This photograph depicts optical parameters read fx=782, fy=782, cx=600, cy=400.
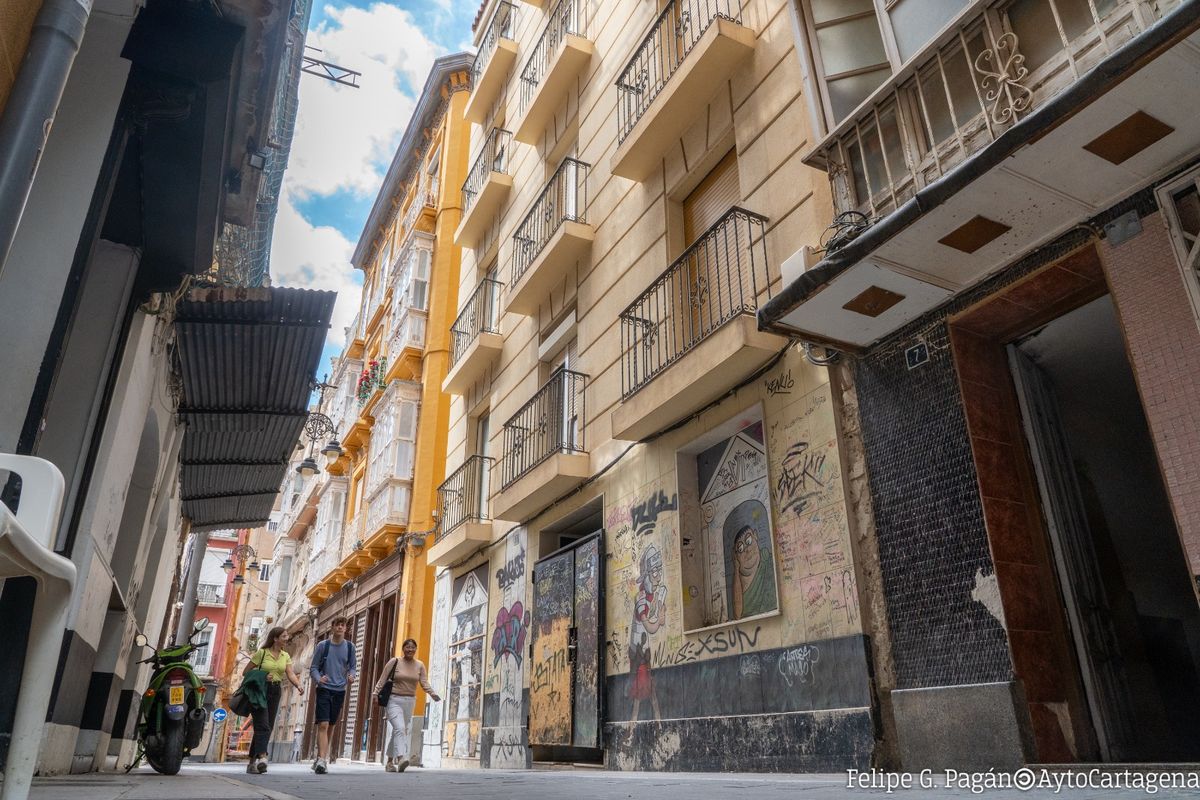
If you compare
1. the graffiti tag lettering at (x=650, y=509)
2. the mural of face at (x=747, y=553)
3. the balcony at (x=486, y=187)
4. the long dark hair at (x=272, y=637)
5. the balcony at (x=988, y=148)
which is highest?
the balcony at (x=486, y=187)

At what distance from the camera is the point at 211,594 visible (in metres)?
52.2

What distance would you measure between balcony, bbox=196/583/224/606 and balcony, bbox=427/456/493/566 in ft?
144

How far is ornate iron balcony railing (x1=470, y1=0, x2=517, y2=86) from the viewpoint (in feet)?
55.1

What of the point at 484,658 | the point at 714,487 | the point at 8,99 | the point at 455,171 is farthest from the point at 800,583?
the point at 455,171

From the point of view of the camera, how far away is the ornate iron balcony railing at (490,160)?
51.4ft

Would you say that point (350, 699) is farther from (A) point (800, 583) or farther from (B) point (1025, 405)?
(B) point (1025, 405)

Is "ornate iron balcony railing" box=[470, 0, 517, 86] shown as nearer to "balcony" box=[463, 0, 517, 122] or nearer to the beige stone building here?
"balcony" box=[463, 0, 517, 122]

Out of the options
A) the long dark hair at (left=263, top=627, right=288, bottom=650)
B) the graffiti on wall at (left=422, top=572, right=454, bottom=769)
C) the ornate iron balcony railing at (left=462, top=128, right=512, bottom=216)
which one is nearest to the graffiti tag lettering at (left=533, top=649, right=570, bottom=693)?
the long dark hair at (left=263, top=627, right=288, bottom=650)

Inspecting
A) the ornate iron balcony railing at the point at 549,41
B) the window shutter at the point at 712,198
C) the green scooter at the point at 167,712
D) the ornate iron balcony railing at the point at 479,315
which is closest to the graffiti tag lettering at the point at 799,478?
the window shutter at the point at 712,198

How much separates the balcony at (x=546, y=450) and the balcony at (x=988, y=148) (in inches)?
174

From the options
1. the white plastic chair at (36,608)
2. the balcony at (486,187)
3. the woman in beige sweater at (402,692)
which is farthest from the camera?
the balcony at (486,187)

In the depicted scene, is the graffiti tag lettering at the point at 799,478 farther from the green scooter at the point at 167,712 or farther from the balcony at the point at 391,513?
the balcony at the point at 391,513

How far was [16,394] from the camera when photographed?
338cm

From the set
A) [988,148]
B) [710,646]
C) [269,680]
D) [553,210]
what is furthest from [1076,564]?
[553,210]
